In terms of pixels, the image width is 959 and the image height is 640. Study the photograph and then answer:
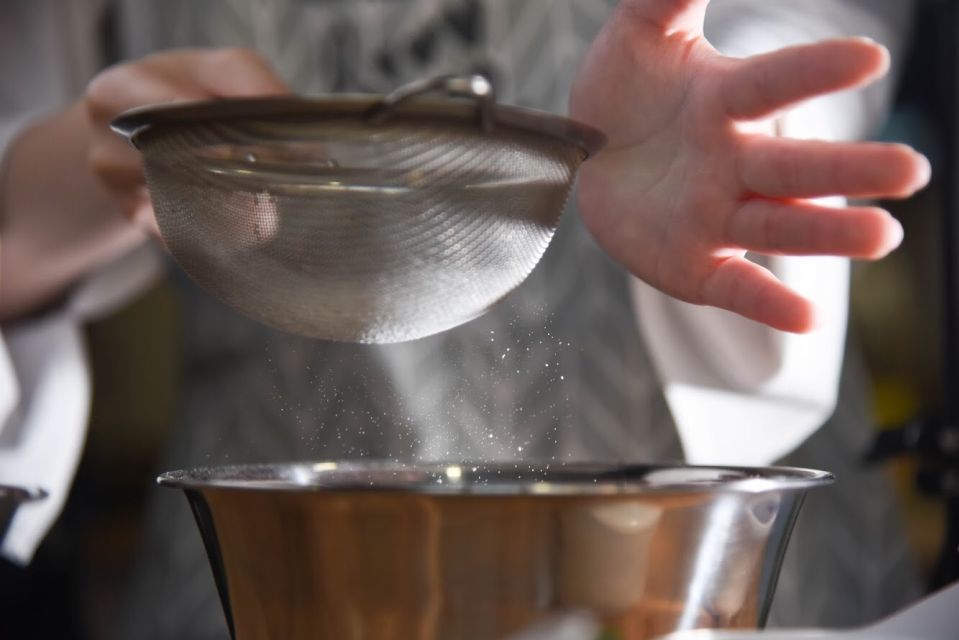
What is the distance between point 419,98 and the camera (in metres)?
0.42

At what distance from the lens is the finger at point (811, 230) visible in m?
0.45

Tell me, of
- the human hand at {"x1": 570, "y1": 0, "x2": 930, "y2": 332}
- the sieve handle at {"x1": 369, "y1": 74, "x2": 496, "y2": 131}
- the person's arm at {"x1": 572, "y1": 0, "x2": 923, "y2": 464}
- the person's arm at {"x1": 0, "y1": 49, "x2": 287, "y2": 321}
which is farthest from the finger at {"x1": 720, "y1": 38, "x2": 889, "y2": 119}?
the person's arm at {"x1": 0, "y1": 49, "x2": 287, "y2": 321}

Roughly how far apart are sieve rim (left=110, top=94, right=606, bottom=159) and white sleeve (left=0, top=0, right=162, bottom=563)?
1.21 ft

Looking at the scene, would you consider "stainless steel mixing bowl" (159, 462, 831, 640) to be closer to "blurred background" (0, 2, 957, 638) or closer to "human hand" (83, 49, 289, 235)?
"human hand" (83, 49, 289, 235)

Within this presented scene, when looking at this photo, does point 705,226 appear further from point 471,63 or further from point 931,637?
point 471,63

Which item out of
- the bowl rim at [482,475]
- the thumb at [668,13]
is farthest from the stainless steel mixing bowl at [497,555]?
the thumb at [668,13]

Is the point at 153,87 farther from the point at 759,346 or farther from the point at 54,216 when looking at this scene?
the point at 759,346

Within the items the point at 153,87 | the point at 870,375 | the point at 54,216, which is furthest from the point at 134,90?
the point at 870,375

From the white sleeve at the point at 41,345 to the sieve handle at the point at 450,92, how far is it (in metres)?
0.45

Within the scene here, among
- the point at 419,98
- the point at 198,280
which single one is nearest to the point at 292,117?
the point at 419,98

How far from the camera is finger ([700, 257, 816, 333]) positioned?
1.59 ft

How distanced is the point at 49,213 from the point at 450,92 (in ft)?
2.07

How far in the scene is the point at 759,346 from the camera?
79 cm

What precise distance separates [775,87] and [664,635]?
273 millimetres
